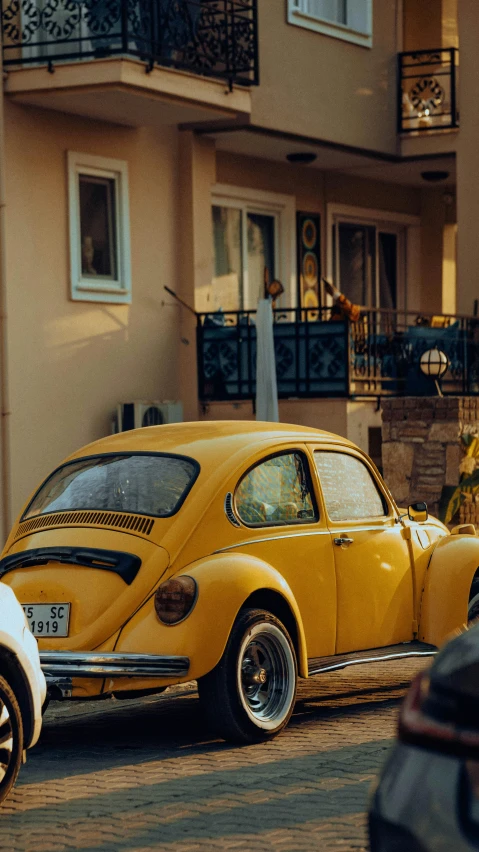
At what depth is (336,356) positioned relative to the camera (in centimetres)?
1842

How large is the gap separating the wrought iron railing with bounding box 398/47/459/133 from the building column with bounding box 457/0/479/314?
0.80 metres

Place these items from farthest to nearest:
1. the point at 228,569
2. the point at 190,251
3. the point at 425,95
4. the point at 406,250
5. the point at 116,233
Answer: the point at 406,250 → the point at 425,95 → the point at 190,251 → the point at 116,233 → the point at 228,569

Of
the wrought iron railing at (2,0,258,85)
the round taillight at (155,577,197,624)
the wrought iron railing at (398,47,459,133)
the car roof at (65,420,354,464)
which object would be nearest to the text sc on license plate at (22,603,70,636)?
the round taillight at (155,577,197,624)

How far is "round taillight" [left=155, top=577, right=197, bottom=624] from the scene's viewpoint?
8383 millimetres

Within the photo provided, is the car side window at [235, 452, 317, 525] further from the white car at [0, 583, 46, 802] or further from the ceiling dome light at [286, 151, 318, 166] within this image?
the ceiling dome light at [286, 151, 318, 166]

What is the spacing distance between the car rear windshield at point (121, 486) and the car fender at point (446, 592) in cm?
192

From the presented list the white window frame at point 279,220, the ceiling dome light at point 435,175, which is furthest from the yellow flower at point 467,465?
the ceiling dome light at point 435,175

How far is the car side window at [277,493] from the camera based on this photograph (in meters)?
9.25

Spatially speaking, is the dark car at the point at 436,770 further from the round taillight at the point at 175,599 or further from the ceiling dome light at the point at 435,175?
the ceiling dome light at the point at 435,175

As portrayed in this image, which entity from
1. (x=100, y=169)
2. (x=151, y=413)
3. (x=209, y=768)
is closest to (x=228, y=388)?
(x=151, y=413)

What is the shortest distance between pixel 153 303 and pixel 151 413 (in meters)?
1.44

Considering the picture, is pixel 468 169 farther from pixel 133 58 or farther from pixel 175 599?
pixel 175 599

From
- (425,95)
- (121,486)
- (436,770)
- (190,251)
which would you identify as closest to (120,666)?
(121,486)

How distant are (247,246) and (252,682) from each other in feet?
43.9
